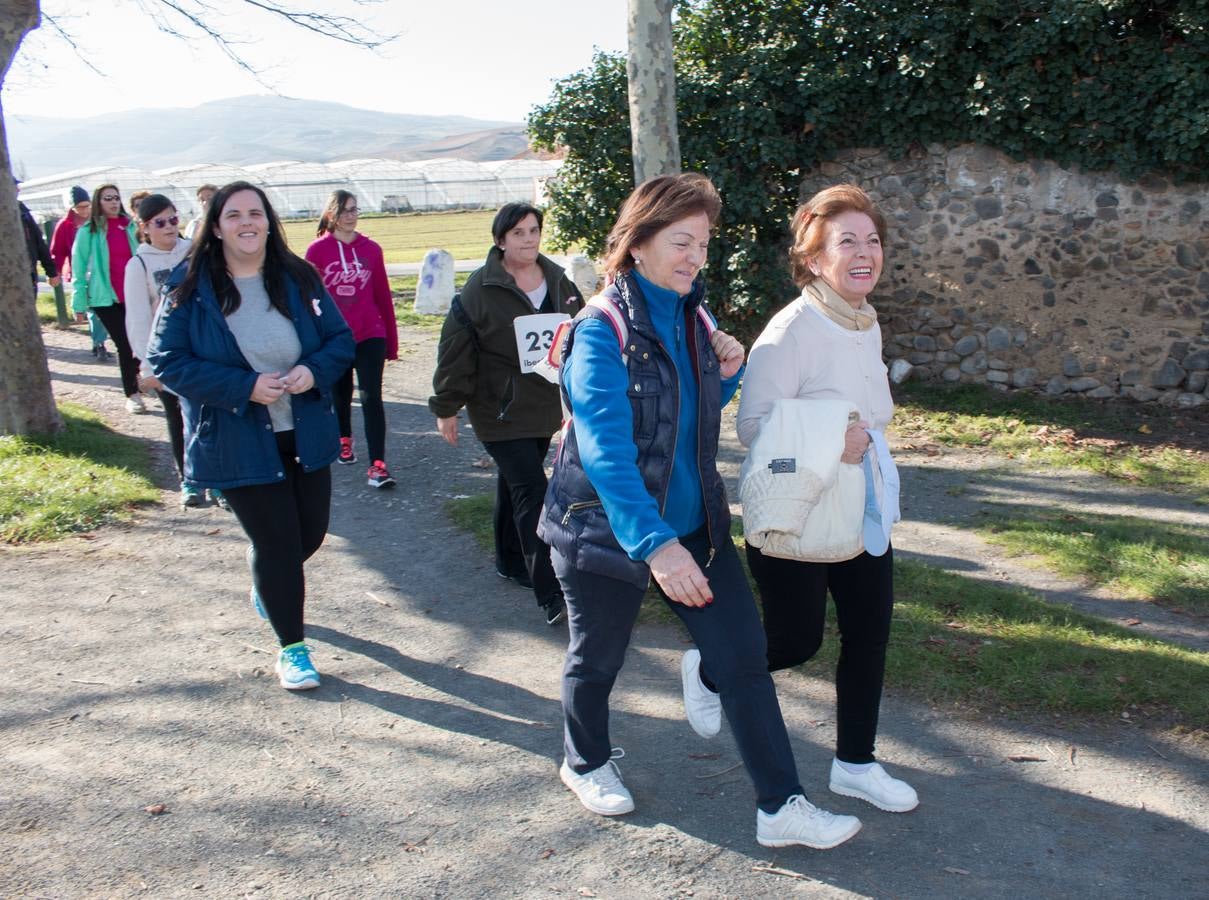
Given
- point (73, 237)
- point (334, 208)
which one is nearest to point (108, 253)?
point (334, 208)

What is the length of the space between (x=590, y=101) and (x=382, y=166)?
6028 cm

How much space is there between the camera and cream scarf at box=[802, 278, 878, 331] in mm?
3361

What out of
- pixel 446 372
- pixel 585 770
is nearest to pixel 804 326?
pixel 585 770

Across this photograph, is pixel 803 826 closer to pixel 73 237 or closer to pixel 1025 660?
pixel 1025 660

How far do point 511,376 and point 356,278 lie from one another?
2.74m

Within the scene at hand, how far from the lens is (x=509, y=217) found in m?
5.08

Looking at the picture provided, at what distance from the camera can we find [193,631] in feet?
16.8

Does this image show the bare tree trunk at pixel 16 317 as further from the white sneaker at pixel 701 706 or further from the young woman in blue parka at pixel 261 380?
the white sneaker at pixel 701 706

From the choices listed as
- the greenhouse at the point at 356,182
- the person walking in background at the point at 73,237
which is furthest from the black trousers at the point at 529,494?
the greenhouse at the point at 356,182

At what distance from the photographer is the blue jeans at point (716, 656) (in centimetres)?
312

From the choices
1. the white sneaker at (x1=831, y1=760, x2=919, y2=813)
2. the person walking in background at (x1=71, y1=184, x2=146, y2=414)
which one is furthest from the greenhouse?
the white sneaker at (x1=831, y1=760, x2=919, y2=813)

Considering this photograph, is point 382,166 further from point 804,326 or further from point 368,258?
point 804,326

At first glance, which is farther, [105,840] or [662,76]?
[662,76]

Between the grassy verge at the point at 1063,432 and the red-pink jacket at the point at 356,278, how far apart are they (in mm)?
4450
